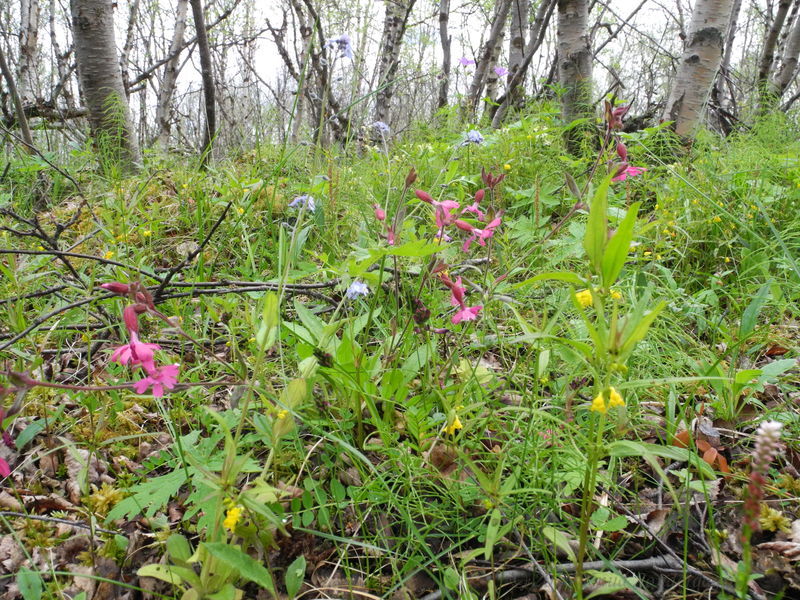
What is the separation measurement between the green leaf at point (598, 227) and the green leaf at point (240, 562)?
0.73 metres

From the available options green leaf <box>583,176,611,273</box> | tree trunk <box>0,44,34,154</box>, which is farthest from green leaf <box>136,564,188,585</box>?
tree trunk <box>0,44,34,154</box>

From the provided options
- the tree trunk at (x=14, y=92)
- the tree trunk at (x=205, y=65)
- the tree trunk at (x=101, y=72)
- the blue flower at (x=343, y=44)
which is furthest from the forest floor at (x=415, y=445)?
the tree trunk at (x=101, y=72)

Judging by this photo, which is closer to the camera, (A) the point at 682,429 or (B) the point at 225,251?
→ (A) the point at 682,429

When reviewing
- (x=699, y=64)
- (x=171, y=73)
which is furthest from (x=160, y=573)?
(x=171, y=73)

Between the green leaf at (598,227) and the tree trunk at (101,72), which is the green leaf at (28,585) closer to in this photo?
the green leaf at (598,227)

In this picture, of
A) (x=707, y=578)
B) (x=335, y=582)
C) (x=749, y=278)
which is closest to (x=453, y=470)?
(x=335, y=582)

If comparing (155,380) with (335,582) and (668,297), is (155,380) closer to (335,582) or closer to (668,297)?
(335,582)

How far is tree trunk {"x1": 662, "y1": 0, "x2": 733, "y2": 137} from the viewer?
3.43 metres

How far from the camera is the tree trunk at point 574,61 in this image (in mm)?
3609

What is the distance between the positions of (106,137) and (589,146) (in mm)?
3126

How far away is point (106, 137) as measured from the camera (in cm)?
296

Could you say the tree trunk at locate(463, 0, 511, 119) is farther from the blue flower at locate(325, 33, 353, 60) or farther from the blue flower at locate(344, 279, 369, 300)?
the blue flower at locate(344, 279, 369, 300)

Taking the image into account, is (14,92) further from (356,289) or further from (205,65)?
(356,289)

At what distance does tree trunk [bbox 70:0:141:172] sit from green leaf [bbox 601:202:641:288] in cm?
342
